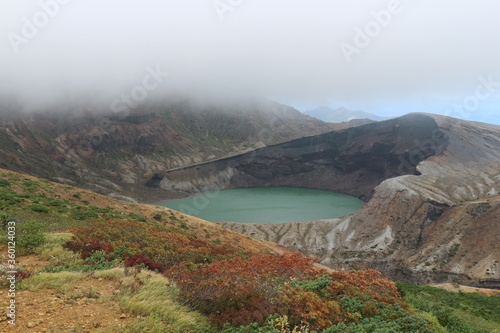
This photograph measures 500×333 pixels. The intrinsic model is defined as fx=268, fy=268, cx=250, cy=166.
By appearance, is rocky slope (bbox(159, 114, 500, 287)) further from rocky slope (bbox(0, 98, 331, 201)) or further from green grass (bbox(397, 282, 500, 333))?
green grass (bbox(397, 282, 500, 333))

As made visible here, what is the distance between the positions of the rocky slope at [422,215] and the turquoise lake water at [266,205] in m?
12.8

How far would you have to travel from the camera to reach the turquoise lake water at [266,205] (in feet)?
246

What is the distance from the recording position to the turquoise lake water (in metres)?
74.9

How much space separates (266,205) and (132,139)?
77435mm

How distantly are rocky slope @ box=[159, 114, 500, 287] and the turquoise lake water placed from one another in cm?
1282

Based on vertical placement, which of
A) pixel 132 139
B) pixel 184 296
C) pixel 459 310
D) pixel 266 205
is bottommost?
pixel 266 205

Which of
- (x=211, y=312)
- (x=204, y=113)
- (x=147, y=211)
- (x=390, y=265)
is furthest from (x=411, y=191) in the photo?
(x=204, y=113)

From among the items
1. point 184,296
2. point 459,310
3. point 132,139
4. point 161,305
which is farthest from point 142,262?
point 132,139

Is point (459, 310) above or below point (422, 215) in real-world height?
above

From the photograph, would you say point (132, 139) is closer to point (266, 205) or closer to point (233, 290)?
point (266, 205)

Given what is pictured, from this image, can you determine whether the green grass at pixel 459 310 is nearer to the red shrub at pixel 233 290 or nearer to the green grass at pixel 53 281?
the red shrub at pixel 233 290

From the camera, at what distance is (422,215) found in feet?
162

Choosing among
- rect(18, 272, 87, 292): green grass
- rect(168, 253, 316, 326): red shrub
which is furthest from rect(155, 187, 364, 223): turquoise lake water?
rect(18, 272, 87, 292): green grass

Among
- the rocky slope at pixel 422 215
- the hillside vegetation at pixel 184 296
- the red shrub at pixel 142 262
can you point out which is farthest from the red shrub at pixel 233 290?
the rocky slope at pixel 422 215
